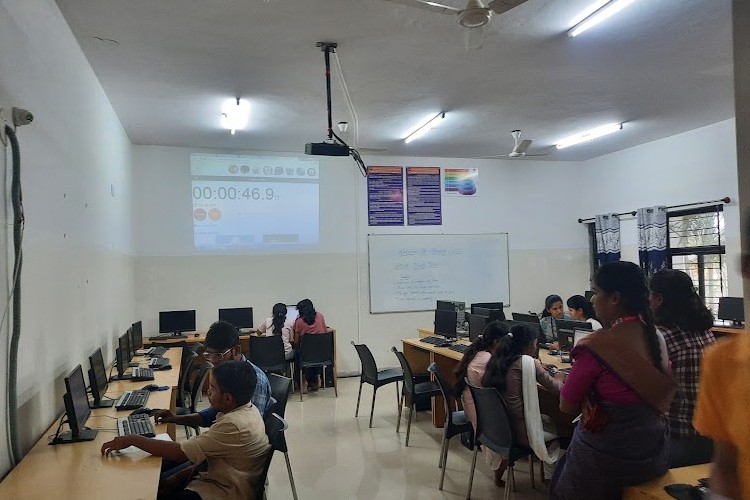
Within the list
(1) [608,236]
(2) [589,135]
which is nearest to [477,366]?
(2) [589,135]

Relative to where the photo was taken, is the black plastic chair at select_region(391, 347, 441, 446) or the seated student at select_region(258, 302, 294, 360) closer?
the black plastic chair at select_region(391, 347, 441, 446)

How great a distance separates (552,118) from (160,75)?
4.02 m

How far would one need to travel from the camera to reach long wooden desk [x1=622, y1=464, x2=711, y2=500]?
1.72 meters

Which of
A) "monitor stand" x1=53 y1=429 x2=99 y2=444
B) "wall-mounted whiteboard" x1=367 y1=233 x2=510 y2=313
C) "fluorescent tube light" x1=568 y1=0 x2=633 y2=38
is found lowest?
"monitor stand" x1=53 y1=429 x2=99 y2=444

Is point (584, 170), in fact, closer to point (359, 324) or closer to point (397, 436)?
point (359, 324)

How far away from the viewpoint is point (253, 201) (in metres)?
7.06

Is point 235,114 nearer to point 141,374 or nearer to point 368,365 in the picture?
point 141,374

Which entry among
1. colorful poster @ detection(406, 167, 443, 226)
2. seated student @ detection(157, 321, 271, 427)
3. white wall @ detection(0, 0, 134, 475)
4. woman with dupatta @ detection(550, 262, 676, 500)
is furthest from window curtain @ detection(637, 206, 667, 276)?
white wall @ detection(0, 0, 134, 475)

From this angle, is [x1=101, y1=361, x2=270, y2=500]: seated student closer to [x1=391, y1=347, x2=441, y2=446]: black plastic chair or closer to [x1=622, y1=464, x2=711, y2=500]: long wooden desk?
[x1=622, y1=464, x2=711, y2=500]: long wooden desk

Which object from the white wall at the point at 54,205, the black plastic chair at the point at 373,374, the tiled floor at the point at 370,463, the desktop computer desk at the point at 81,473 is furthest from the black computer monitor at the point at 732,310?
the white wall at the point at 54,205

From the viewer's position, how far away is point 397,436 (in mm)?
4672

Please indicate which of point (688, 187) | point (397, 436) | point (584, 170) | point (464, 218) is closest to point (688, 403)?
point (397, 436)

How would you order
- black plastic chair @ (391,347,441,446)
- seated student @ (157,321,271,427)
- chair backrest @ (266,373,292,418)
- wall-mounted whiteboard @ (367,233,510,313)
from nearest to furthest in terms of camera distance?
seated student @ (157,321,271,427), chair backrest @ (266,373,292,418), black plastic chair @ (391,347,441,446), wall-mounted whiteboard @ (367,233,510,313)

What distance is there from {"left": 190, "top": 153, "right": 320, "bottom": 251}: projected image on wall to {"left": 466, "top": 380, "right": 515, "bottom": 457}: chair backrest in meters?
4.58
